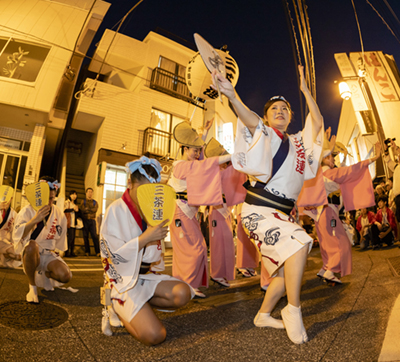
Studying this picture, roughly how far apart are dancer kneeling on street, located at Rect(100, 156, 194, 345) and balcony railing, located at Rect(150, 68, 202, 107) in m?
10.5

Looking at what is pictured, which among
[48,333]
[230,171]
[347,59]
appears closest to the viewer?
[48,333]

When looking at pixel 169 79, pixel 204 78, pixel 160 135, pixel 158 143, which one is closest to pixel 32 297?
pixel 204 78

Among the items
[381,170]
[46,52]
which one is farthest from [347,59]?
[46,52]

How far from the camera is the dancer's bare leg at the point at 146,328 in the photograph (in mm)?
1774

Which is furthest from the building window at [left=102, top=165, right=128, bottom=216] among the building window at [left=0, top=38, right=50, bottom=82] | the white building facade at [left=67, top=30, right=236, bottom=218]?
the building window at [left=0, top=38, right=50, bottom=82]

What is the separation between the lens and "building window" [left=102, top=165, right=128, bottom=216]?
10538 mm

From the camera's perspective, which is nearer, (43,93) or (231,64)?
(231,64)

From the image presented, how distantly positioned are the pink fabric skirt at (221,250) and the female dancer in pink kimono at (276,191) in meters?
1.77

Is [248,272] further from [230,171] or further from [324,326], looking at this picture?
[324,326]

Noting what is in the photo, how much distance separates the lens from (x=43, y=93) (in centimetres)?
939

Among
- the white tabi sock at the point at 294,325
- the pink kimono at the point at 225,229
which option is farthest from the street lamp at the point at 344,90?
the white tabi sock at the point at 294,325

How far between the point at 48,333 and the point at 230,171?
8.69 ft

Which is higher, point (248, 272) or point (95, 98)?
point (95, 98)

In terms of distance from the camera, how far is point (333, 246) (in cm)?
353
